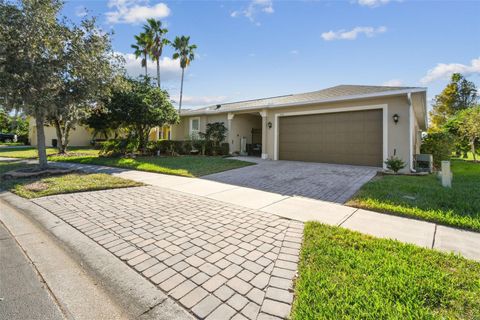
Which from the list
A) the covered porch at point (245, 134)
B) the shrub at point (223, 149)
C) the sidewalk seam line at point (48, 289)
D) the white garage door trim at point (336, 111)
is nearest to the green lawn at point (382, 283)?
the sidewalk seam line at point (48, 289)

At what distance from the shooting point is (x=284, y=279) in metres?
2.39

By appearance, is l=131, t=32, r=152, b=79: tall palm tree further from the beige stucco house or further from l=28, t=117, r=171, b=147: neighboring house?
the beige stucco house

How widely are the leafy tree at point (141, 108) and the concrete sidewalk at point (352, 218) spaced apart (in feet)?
25.8

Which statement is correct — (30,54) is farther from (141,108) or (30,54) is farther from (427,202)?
(427,202)

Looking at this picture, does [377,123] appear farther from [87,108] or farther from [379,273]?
[87,108]

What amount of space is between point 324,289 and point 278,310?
508 millimetres

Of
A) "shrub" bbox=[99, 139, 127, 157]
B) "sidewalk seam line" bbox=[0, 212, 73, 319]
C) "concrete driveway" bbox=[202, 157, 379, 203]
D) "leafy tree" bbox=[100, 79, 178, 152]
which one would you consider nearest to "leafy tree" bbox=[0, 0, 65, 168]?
"leafy tree" bbox=[100, 79, 178, 152]

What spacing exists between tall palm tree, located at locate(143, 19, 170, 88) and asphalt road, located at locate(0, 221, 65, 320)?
23843 millimetres

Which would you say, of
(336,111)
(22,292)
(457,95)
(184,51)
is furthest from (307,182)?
(457,95)

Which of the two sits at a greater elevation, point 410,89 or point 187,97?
point 187,97

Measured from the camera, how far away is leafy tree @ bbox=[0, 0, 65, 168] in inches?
287

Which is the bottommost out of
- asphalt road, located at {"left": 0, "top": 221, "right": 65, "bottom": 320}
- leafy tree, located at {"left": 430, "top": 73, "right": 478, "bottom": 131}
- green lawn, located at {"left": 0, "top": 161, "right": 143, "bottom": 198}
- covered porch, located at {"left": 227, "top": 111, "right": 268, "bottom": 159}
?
asphalt road, located at {"left": 0, "top": 221, "right": 65, "bottom": 320}

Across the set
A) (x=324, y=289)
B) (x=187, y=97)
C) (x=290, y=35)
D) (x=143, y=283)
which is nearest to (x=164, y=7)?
(x=290, y=35)

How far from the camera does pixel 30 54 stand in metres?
7.43
